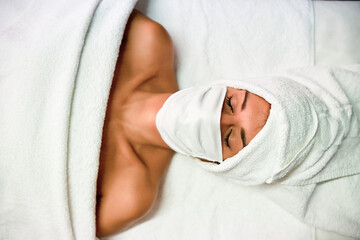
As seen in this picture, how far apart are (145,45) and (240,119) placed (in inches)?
16.9

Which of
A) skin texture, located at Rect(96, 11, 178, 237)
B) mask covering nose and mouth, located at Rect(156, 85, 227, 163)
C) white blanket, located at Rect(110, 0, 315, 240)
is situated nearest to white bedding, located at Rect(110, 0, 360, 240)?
white blanket, located at Rect(110, 0, 315, 240)

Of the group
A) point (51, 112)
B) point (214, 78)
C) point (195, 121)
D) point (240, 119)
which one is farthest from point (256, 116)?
point (51, 112)

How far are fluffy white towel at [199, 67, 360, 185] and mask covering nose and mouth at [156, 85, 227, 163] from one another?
73 mm

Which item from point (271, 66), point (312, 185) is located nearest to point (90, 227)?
point (312, 185)

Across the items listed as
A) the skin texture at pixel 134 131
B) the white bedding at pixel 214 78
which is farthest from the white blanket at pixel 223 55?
the skin texture at pixel 134 131

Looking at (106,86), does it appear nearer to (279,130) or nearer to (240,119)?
(240,119)

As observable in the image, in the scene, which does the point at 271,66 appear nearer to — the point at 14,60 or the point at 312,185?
the point at 312,185

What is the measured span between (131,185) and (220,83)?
455 millimetres

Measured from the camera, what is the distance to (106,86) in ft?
3.14

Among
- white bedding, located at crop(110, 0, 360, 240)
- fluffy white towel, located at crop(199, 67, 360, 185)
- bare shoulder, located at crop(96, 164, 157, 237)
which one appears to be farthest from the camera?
white bedding, located at crop(110, 0, 360, 240)

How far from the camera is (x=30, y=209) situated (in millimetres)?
931

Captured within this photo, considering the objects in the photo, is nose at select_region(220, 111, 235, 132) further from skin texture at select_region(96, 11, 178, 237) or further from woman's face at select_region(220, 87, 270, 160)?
skin texture at select_region(96, 11, 178, 237)

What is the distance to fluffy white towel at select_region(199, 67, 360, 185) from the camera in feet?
2.90

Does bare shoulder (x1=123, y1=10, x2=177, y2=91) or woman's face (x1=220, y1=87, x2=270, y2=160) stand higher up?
bare shoulder (x1=123, y1=10, x2=177, y2=91)
